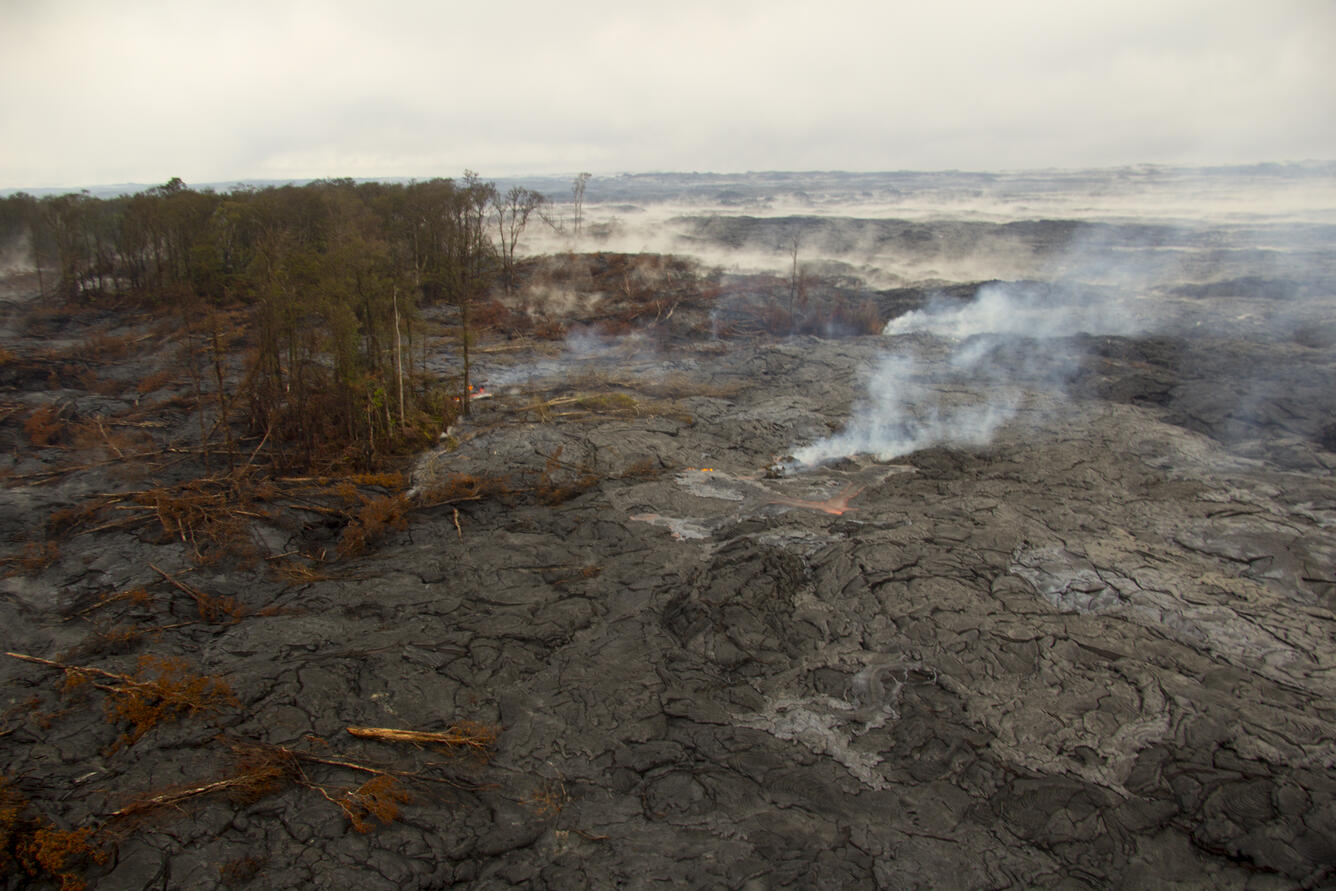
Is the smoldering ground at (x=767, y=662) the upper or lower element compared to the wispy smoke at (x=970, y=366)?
lower

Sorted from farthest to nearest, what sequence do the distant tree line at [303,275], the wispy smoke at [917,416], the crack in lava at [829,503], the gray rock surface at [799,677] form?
the wispy smoke at [917,416] → the distant tree line at [303,275] → the crack in lava at [829,503] → the gray rock surface at [799,677]

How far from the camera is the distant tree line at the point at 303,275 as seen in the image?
16281 millimetres

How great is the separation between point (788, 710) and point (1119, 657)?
178 inches

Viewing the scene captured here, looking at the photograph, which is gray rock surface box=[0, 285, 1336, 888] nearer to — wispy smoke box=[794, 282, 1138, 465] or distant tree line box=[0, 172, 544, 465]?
wispy smoke box=[794, 282, 1138, 465]

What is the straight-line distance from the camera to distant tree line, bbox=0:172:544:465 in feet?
53.4

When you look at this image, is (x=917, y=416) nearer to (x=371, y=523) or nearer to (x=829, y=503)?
(x=829, y=503)

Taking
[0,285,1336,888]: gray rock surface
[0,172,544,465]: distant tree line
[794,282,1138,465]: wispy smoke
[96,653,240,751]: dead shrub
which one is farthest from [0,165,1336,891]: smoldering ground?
[0,172,544,465]: distant tree line

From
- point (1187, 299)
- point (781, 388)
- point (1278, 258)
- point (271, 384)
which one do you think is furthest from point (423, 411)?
point (1278, 258)

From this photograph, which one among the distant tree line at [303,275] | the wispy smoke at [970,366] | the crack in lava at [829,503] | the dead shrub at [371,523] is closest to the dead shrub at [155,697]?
the dead shrub at [371,523]

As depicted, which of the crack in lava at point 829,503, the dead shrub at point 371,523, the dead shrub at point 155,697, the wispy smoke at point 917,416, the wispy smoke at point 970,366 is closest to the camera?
the dead shrub at point 155,697

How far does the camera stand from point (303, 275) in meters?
16.6

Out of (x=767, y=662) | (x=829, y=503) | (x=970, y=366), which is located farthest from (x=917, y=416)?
(x=767, y=662)

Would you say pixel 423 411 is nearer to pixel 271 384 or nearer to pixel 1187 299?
pixel 271 384

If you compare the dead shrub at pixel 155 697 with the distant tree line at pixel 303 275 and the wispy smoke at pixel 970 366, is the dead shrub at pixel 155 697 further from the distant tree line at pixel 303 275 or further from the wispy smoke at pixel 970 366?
the wispy smoke at pixel 970 366
